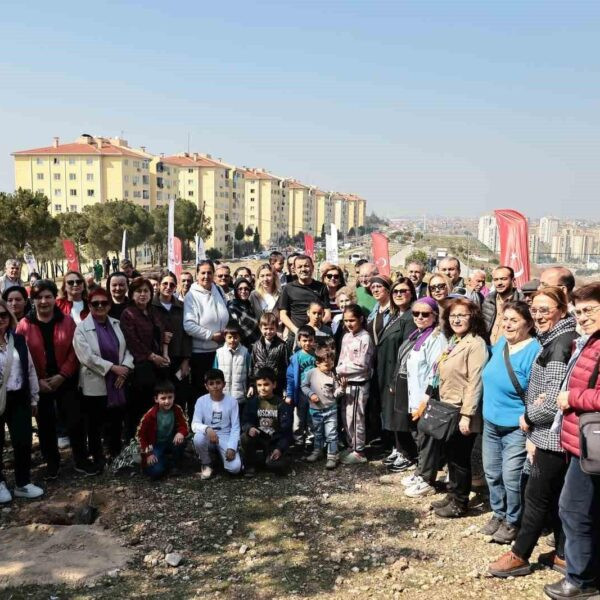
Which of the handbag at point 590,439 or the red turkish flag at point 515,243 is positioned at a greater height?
the red turkish flag at point 515,243

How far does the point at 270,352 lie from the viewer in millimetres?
5793

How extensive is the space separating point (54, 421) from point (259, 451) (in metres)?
2.06

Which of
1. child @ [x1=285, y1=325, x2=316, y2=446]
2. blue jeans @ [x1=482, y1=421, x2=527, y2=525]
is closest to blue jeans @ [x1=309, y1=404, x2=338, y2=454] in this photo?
child @ [x1=285, y1=325, x2=316, y2=446]

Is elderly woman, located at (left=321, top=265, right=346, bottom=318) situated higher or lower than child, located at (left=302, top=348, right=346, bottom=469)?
higher

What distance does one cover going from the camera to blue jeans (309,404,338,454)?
5609mm

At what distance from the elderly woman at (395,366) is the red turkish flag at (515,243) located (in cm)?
312

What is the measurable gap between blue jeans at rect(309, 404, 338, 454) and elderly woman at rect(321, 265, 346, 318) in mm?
1320

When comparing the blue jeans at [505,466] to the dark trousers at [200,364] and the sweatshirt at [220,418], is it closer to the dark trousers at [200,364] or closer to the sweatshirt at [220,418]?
the sweatshirt at [220,418]

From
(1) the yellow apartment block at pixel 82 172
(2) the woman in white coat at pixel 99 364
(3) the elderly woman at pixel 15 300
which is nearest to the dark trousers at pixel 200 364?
(2) the woman in white coat at pixel 99 364

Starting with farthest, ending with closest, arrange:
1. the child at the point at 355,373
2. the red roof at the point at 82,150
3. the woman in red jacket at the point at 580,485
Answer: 1. the red roof at the point at 82,150
2. the child at the point at 355,373
3. the woman in red jacket at the point at 580,485

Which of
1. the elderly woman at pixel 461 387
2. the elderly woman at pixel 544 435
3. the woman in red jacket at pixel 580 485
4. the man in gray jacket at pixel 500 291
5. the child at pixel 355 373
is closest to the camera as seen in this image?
the woman in red jacket at pixel 580 485

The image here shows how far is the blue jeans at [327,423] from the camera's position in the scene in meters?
5.61

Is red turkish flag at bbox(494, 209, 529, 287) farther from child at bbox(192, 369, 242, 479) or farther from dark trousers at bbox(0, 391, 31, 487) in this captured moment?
dark trousers at bbox(0, 391, 31, 487)

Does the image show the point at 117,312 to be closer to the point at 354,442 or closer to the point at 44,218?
the point at 354,442
